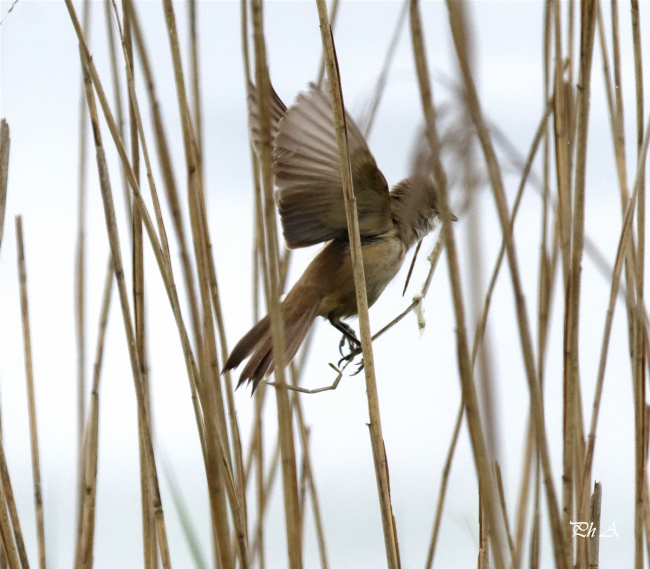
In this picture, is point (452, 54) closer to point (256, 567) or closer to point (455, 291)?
point (455, 291)

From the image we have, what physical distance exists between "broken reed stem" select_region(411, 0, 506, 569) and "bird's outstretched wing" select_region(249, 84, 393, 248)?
0.60m

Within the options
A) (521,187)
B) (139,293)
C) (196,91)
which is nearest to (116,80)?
(196,91)

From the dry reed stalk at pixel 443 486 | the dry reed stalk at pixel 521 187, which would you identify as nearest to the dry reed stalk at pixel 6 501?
the dry reed stalk at pixel 443 486

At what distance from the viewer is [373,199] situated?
6.17 ft

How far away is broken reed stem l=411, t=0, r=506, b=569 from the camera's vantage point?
84 cm

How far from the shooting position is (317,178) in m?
1.74

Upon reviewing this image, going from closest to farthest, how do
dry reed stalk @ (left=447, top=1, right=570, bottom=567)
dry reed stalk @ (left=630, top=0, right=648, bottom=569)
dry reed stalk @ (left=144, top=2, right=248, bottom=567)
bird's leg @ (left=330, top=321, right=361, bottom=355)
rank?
dry reed stalk @ (left=447, top=1, right=570, bottom=567)
dry reed stalk @ (left=144, top=2, right=248, bottom=567)
dry reed stalk @ (left=630, top=0, right=648, bottom=569)
bird's leg @ (left=330, top=321, right=361, bottom=355)

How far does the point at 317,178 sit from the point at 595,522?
0.92 meters

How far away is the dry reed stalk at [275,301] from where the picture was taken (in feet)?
2.81

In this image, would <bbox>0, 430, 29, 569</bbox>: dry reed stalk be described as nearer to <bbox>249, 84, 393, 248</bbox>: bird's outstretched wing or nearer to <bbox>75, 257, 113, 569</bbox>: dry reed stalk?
<bbox>75, 257, 113, 569</bbox>: dry reed stalk

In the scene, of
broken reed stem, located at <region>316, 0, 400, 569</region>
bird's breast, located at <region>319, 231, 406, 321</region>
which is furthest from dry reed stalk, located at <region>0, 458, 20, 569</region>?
bird's breast, located at <region>319, 231, 406, 321</region>

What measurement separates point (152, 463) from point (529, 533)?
27.8 inches

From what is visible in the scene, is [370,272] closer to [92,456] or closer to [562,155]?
[562,155]

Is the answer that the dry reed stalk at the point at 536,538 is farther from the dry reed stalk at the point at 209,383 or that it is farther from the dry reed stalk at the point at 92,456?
the dry reed stalk at the point at 92,456
